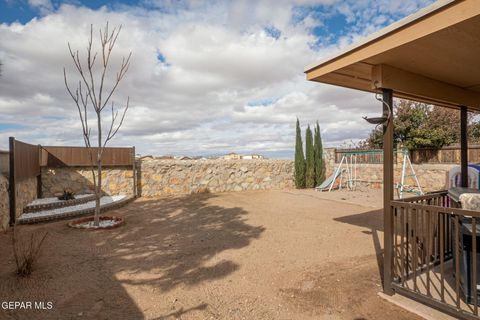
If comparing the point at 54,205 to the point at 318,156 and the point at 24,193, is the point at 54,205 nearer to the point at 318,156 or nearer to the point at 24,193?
the point at 24,193

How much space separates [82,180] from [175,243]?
5944 millimetres

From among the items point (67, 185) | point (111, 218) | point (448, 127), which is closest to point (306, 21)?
point (111, 218)

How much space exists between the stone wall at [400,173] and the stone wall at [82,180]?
916cm

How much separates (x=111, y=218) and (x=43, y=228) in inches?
48.8

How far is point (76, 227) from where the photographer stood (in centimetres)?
559

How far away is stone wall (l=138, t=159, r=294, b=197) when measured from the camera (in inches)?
403

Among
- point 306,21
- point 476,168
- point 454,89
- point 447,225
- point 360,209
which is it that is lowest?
point 360,209

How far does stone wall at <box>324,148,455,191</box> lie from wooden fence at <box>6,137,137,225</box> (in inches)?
356

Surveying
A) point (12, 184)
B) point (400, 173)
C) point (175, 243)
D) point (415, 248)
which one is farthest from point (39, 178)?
point (400, 173)

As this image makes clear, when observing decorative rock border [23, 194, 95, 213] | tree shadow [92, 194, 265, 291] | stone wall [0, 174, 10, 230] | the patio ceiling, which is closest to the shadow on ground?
tree shadow [92, 194, 265, 291]

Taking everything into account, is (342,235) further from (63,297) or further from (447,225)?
(63,297)

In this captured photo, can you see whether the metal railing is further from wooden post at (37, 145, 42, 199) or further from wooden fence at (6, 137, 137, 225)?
wooden post at (37, 145, 42, 199)

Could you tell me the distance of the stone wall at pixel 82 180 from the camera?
28.4ft

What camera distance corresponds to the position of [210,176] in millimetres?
11203
